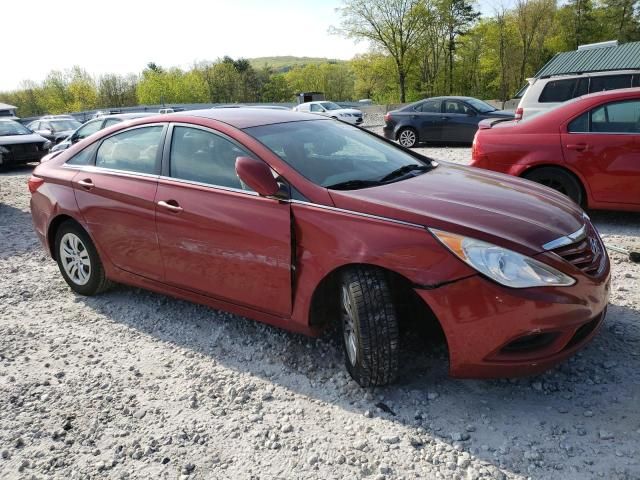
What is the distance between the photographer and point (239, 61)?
8338 cm

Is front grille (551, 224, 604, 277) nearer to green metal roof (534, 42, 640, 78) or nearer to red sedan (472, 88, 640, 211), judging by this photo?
red sedan (472, 88, 640, 211)

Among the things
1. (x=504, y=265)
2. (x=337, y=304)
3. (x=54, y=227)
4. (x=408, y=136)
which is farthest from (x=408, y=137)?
(x=504, y=265)

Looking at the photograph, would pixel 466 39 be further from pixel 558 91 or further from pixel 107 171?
pixel 107 171

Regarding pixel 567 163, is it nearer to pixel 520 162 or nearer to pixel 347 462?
Answer: pixel 520 162

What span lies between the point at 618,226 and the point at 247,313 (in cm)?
441

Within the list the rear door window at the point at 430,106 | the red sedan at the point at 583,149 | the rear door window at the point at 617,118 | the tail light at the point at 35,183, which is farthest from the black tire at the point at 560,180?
the rear door window at the point at 430,106

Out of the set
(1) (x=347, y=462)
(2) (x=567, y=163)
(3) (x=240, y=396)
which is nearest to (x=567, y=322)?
(1) (x=347, y=462)

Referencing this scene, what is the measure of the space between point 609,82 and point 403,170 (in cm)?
810

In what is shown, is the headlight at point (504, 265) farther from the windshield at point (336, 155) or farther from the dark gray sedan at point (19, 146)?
the dark gray sedan at point (19, 146)

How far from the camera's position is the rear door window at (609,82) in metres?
9.41

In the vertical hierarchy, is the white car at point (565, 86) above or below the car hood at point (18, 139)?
above

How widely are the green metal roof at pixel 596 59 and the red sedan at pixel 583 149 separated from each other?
641 inches

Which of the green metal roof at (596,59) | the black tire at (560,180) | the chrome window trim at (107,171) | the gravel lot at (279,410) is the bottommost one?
the gravel lot at (279,410)

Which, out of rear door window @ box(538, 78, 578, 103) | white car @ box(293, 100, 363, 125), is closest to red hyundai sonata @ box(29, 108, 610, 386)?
rear door window @ box(538, 78, 578, 103)
